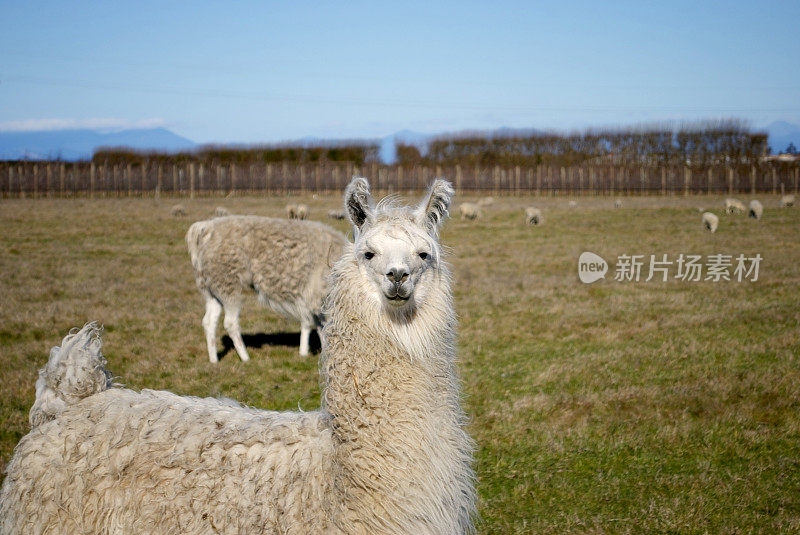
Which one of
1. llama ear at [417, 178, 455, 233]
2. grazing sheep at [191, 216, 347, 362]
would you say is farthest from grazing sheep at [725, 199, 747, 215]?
llama ear at [417, 178, 455, 233]

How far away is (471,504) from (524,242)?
64.1ft

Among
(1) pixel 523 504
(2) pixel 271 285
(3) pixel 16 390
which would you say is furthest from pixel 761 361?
(3) pixel 16 390

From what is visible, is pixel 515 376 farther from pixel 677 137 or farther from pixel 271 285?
pixel 677 137

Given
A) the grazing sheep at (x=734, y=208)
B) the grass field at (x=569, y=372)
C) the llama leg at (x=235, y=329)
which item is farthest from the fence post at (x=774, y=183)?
the llama leg at (x=235, y=329)

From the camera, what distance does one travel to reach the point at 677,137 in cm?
6169

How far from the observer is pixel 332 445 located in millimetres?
2869

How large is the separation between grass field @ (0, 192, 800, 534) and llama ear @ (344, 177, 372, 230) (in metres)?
2.53

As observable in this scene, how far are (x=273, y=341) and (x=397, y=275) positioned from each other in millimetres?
7723

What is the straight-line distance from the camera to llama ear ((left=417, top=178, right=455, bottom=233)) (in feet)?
10.3

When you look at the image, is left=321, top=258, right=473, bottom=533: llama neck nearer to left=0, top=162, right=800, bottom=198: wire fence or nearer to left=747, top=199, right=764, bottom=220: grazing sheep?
left=747, top=199, right=764, bottom=220: grazing sheep

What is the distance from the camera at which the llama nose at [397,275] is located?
281cm

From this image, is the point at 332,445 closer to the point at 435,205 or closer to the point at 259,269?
the point at 435,205

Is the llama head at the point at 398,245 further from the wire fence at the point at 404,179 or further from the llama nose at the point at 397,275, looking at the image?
the wire fence at the point at 404,179

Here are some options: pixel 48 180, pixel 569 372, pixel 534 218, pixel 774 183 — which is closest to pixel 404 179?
pixel 534 218
